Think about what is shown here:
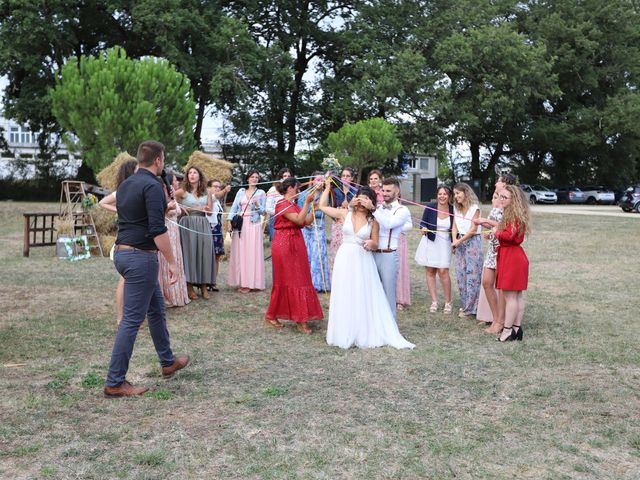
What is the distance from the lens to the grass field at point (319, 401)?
3900 millimetres

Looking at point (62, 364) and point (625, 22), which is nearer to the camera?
point (62, 364)

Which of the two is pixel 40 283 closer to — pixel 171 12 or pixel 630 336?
pixel 630 336

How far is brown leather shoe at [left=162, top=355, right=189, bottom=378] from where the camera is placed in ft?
18.0

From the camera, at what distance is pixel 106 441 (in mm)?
4188

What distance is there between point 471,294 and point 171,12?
23859 millimetres

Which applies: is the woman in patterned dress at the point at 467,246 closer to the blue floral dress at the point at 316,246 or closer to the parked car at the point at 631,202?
the blue floral dress at the point at 316,246

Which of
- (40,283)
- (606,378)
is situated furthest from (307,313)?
(40,283)

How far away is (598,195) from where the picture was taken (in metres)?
42.6

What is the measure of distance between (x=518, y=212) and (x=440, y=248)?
1899mm

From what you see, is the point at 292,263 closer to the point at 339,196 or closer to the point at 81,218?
the point at 339,196

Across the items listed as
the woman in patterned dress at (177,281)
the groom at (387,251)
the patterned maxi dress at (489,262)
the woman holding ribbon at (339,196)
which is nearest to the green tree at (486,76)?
the woman holding ribbon at (339,196)

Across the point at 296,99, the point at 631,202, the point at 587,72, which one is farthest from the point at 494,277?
the point at 587,72

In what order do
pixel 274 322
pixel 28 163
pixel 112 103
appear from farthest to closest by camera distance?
pixel 28 163, pixel 112 103, pixel 274 322

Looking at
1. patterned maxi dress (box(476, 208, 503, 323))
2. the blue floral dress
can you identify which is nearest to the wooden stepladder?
the blue floral dress
